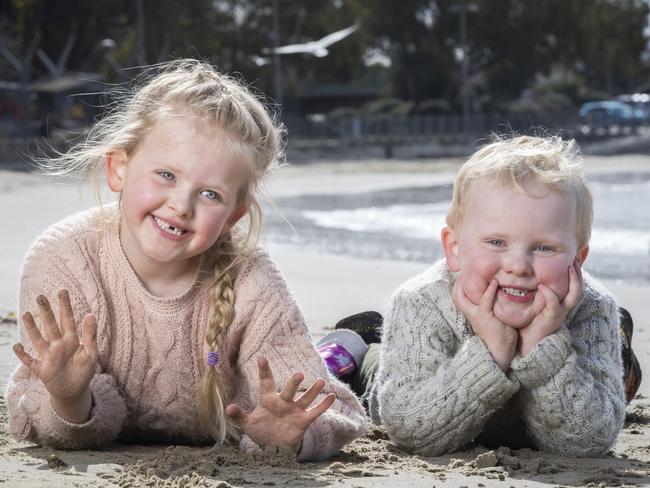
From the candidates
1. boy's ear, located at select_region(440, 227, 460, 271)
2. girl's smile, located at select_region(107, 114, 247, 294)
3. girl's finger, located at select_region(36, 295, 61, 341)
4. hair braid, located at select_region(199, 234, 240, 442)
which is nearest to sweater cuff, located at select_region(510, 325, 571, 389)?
boy's ear, located at select_region(440, 227, 460, 271)

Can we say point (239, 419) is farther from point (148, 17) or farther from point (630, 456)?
point (148, 17)

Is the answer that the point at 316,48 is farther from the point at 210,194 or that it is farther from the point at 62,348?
the point at 62,348

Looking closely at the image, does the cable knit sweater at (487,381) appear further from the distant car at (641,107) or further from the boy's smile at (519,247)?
the distant car at (641,107)

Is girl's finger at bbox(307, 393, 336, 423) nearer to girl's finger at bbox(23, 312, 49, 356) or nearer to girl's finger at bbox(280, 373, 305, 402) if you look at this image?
girl's finger at bbox(280, 373, 305, 402)

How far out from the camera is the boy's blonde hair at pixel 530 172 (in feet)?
11.6

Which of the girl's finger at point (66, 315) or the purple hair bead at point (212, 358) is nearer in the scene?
the girl's finger at point (66, 315)

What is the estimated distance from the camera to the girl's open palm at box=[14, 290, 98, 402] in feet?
10.8

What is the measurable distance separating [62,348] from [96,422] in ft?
1.32

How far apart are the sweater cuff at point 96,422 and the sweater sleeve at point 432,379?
84cm

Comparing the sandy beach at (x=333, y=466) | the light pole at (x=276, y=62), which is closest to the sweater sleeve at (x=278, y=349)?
the sandy beach at (x=333, y=466)

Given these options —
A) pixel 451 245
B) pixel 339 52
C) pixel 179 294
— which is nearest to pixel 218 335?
pixel 179 294

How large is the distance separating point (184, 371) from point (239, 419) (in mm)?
293

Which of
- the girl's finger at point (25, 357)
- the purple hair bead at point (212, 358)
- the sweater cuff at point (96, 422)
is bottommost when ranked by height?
the sweater cuff at point (96, 422)

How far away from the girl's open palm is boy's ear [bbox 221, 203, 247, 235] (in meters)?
0.63
